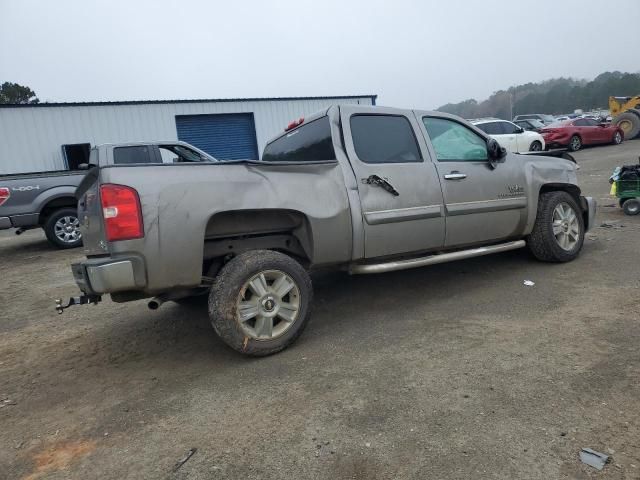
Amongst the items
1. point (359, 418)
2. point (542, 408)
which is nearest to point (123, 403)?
point (359, 418)

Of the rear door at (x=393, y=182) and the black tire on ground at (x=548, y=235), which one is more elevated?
the rear door at (x=393, y=182)

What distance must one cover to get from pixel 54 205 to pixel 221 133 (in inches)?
403

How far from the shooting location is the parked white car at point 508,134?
16.0 m

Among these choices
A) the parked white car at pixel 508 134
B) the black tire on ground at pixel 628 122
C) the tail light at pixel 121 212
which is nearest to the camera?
the tail light at pixel 121 212

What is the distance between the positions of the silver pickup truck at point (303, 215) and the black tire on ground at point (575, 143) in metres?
17.1

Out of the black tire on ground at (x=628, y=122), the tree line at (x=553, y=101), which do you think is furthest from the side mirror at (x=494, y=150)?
the tree line at (x=553, y=101)

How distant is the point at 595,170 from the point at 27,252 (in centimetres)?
1432

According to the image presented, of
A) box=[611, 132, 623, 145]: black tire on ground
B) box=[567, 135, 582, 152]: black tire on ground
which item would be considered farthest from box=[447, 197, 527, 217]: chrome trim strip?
box=[611, 132, 623, 145]: black tire on ground

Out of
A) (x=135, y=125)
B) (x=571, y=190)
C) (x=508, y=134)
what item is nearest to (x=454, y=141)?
(x=571, y=190)

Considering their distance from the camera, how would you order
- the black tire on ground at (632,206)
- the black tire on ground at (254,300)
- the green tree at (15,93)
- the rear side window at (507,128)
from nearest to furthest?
1. the black tire on ground at (254,300)
2. the black tire on ground at (632,206)
3. the rear side window at (507,128)
4. the green tree at (15,93)

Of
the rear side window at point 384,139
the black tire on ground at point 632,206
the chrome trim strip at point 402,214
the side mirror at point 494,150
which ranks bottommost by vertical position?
the black tire on ground at point 632,206

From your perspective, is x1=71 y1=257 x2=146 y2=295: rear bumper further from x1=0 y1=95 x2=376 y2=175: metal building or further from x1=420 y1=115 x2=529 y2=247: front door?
x1=0 y1=95 x2=376 y2=175: metal building

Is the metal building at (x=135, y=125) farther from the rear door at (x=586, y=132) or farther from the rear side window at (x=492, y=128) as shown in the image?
the rear door at (x=586, y=132)

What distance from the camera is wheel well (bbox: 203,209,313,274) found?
132 inches
